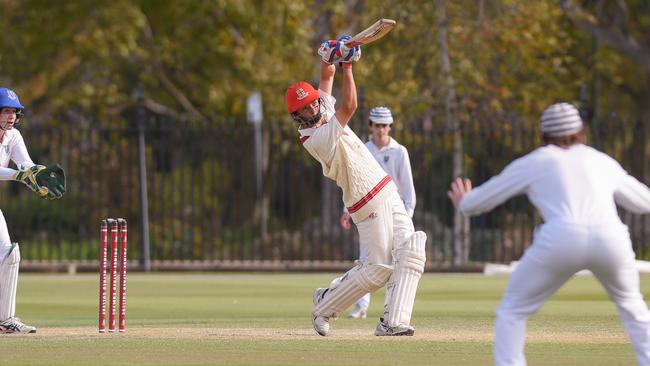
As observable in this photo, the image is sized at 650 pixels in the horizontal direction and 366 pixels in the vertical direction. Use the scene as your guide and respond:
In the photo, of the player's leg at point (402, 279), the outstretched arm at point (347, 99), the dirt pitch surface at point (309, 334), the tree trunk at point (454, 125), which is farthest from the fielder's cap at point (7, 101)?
the tree trunk at point (454, 125)

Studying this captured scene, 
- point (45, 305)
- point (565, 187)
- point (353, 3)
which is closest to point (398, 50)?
point (353, 3)

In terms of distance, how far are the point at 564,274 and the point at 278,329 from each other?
4950 millimetres

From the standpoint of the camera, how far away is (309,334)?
12.2m

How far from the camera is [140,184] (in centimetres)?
2448

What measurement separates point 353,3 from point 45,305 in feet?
46.8

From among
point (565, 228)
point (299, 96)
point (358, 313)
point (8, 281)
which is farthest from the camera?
point (358, 313)

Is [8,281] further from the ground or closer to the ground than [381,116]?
closer to the ground

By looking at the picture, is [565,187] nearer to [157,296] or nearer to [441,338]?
[441,338]

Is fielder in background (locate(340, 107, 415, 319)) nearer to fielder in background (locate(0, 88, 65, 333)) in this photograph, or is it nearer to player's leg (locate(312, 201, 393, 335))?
player's leg (locate(312, 201, 393, 335))

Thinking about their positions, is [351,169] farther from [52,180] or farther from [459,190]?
[459,190]

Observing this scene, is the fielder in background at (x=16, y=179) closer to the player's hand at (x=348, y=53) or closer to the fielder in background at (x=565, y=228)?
the player's hand at (x=348, y=53)

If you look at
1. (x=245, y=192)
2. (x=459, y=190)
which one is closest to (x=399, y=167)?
(x=459, y=190)

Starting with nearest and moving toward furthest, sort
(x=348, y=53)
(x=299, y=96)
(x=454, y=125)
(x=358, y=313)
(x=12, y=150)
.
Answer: (x=348, y=53) < (x=299, y=96) < (x=12, y=150) < (x=358, y=313) < (x=454, y=125)

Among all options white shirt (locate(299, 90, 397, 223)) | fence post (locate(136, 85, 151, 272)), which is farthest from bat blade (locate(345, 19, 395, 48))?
fence post (locate(136, 85, 151, 272))
